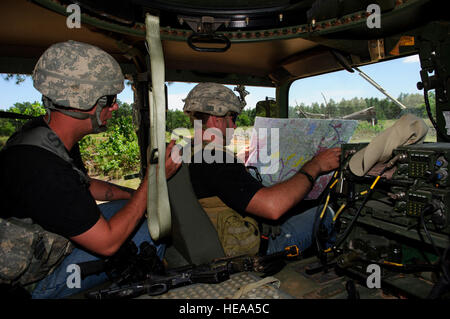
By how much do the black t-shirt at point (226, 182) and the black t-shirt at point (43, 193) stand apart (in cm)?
57

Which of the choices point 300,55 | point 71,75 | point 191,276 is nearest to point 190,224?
point 191,276

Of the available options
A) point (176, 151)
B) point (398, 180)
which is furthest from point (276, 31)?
point (398, 180)

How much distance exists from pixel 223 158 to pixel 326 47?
146cm

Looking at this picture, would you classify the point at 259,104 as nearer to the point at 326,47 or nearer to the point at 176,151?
the point at 326,47

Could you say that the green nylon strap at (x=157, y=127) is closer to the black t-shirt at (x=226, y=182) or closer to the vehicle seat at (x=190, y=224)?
the vehicle seat at (x=190, y=224)

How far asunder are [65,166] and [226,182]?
2.42 ft

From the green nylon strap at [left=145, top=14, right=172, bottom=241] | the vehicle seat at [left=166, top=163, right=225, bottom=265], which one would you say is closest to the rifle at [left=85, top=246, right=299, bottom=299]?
the vehicle seat at [left=166, top=163, right=225, bottom=265]

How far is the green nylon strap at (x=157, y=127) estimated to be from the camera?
0.99 metres

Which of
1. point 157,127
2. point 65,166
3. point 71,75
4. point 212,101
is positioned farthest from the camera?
point 212,101

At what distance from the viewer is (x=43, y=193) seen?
3.59ft

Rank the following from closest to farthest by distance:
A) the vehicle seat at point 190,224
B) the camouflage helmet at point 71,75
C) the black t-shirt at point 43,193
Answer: the black t-shirt at point 43,193 → the camouflage helmet at point 71,75 → the vehicle seat at point 190,224

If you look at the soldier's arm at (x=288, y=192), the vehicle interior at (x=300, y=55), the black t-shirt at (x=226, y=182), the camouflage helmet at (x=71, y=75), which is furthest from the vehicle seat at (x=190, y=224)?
the camouflage helmet at (x=71, y=75)

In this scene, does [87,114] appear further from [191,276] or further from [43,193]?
[191,276]
